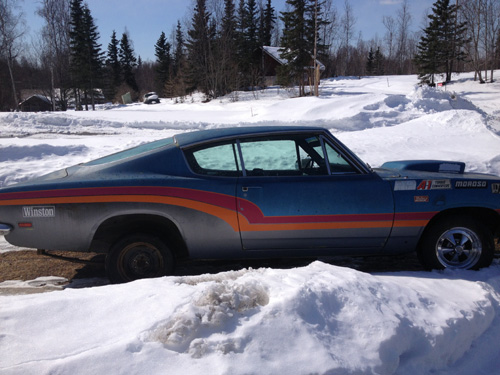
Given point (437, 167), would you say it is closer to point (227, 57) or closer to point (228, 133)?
point (228, 133)

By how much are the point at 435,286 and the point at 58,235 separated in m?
3.20

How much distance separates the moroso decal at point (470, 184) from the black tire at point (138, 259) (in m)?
2.71

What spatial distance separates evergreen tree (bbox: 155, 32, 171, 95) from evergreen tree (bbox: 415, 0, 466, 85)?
34.7 metres

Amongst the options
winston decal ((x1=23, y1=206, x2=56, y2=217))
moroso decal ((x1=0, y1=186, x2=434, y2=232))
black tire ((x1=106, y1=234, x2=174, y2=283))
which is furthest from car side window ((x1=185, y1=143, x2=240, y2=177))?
winston decal ((x1=23, y1=206, x2=56, y2=217))

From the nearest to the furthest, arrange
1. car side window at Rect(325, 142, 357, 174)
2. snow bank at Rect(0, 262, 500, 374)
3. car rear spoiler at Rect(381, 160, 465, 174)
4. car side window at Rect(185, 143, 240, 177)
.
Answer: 1. snow bank at Rect(0, 262, 500, 374)
2. car side window at Rect(185, 143, 240, 177)
3. car side window at Rect(325, 142, 357, 174)
4. car rear spoiler at Rect(381, 160, 465, 174)

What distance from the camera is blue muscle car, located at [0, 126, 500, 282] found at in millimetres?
3416

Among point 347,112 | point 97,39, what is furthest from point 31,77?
point 347,112

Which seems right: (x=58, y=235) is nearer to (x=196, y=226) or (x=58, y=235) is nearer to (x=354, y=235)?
(x=196, y=226)

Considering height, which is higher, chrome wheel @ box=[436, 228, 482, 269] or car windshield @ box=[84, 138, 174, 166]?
car windshield @ box=[84, 138, 174, 166]

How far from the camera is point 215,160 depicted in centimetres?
368

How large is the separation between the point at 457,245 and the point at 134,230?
2.99m

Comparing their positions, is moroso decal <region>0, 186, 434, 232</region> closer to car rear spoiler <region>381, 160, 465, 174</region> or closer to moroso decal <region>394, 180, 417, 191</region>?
moroso decal <region>394, 180, 417, 191</region>

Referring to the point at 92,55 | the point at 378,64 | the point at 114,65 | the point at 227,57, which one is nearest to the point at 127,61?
the point at 114,65

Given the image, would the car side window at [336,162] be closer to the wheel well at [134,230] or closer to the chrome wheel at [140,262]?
the wheel well at [134,230]
